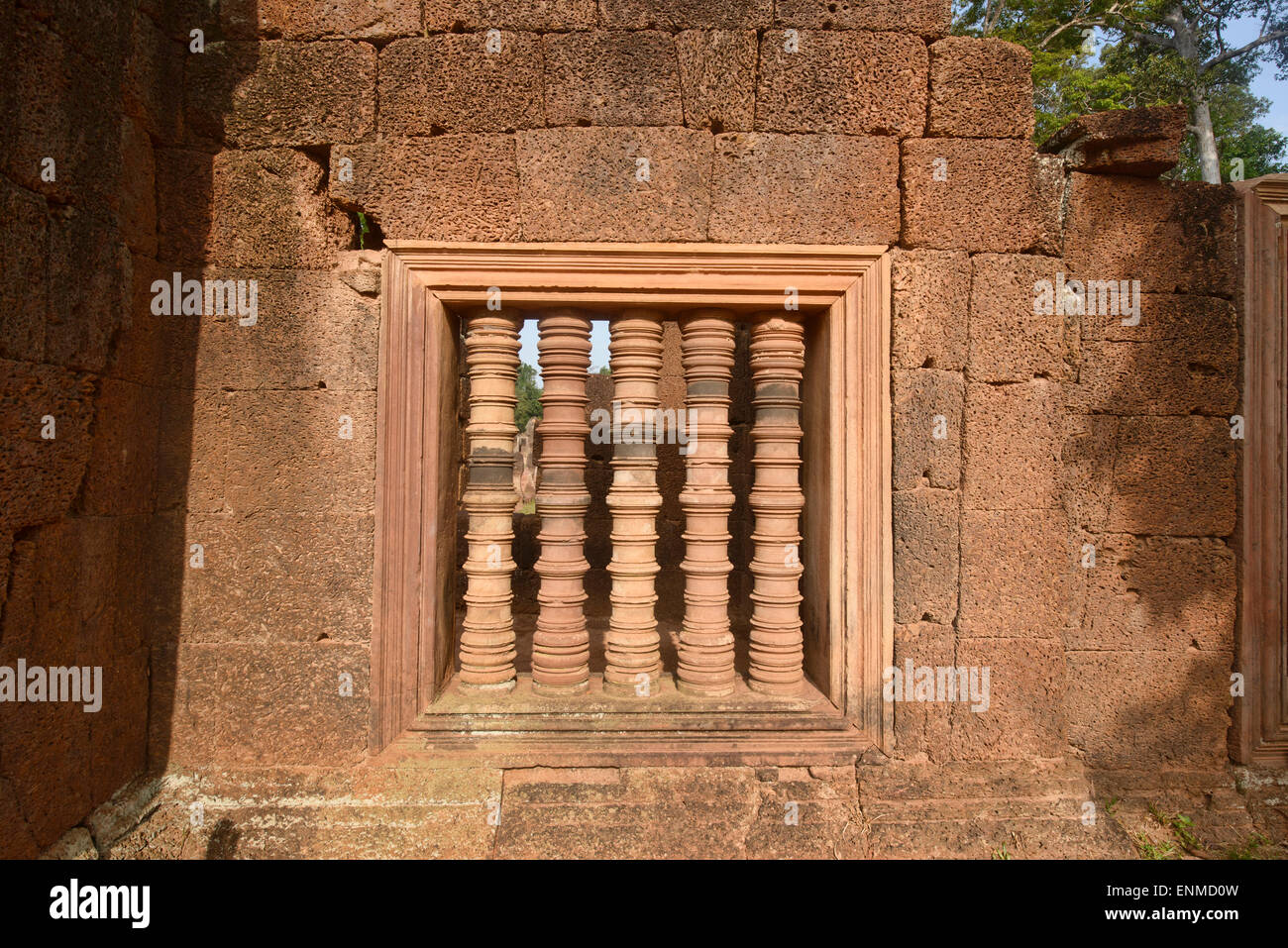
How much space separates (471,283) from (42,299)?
5.76 feet

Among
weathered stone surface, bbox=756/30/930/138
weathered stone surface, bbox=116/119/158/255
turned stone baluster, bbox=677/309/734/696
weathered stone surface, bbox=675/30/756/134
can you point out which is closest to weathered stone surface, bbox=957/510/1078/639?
turned stone baluster, bbox=677/309/734/696

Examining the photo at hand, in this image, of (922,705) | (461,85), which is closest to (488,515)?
(461,85)

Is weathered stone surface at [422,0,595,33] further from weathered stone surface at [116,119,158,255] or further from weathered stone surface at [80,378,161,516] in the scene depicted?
weathered stone surface at [80,378,161,516]

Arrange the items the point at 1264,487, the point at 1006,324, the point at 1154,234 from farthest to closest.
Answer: the point at 1264,487 → the point at 1154,234 → the point at 1006,324

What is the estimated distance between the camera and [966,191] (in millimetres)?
3344

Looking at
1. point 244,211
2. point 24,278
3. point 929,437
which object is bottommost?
point 929,437

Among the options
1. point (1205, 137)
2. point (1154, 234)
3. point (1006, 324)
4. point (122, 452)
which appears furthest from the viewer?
point (1205, 137)

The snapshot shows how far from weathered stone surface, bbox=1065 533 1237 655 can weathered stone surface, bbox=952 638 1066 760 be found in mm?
381

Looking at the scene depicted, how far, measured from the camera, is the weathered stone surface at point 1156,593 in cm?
354

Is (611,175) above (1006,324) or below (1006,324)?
above

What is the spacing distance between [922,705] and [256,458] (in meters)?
3.70

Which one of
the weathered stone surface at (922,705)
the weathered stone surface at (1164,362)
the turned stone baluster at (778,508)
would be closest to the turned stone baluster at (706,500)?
the turned stone baluster at (778,508)

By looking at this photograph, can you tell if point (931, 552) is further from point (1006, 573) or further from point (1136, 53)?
point (1136, 53)

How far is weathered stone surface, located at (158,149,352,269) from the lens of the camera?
3324 millimetres
